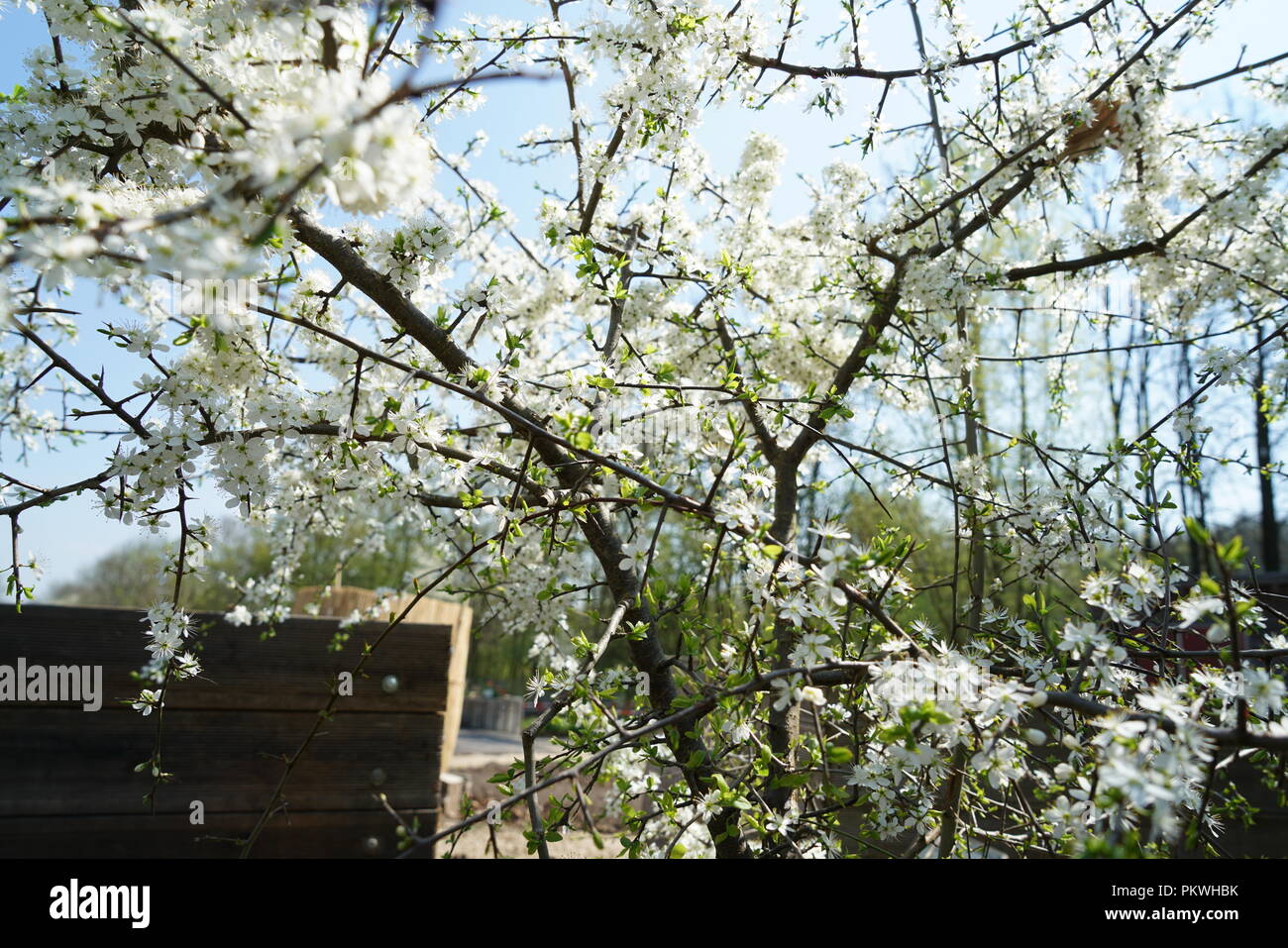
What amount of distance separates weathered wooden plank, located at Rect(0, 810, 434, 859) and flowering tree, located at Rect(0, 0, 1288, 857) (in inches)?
21.7

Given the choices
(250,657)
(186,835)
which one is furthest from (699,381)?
(186,835)

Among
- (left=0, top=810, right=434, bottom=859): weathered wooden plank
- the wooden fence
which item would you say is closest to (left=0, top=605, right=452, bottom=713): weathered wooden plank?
the wooden fence

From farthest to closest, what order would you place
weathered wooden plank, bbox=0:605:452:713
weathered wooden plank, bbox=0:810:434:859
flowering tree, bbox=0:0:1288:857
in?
weathered wooden plank, bbox=0:605:452:713
weathered wooden plank, bbox=0:810:434:859
flowering tree, bbox=0:0:1288:857

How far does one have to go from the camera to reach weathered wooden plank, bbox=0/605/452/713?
2822 mm

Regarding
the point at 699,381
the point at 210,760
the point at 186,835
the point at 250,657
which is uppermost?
the point at 699,381

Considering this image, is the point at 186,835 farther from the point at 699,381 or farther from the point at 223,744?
the point at 699,381

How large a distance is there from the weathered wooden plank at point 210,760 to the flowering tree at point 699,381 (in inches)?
10.4

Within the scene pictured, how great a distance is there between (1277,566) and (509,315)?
13.6 meters

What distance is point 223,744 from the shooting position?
2895 mm

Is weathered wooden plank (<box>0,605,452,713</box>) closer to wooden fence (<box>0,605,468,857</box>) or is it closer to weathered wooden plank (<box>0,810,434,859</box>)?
wooden fence (<box>0,605,468,857</box>)

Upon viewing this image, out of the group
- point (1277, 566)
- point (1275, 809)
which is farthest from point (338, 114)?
point (1277, 566)

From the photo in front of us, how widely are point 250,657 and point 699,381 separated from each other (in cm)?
219

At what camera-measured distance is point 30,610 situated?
282cm

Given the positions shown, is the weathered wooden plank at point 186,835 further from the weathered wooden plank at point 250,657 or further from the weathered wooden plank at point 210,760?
the weathered wooden plank at point 250,657
